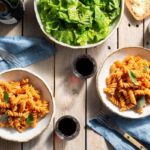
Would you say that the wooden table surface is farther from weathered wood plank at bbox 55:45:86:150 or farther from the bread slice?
the bread slice

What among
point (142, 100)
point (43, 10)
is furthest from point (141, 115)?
point (43, 10)

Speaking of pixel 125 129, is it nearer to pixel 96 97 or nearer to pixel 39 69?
pixel 96 97

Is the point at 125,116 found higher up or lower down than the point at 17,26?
lower down

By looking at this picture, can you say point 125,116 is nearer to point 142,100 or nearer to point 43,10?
point 142,100

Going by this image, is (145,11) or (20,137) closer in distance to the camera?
(20,137)

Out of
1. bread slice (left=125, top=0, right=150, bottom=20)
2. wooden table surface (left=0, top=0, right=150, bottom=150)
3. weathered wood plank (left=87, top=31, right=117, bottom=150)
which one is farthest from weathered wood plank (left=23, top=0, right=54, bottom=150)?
bread slice (left=125, top=0, right=150, bottom=20)
